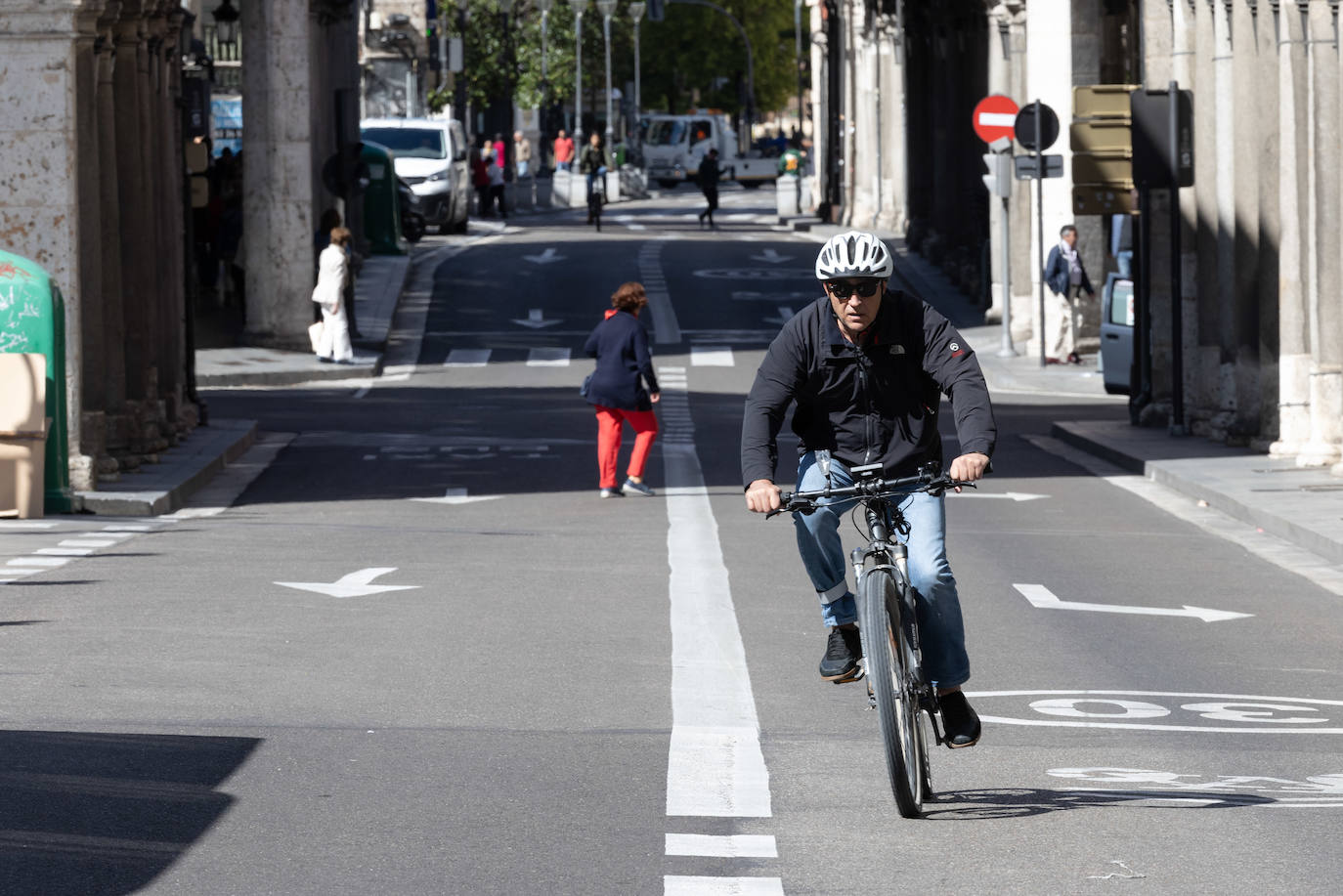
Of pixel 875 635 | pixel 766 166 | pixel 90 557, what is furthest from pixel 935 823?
pixel 766 166

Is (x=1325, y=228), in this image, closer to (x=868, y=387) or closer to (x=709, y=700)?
(x=709, y=700)

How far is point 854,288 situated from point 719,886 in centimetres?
208

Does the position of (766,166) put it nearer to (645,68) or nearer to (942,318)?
(645,68)

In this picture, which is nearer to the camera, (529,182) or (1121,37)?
(1121,37)

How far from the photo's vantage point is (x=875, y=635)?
24.7 ft

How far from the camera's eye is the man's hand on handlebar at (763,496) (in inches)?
306

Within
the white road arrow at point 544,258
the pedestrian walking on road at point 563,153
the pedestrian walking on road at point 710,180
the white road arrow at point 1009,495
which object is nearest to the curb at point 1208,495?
the white road arrow at point 1009,495

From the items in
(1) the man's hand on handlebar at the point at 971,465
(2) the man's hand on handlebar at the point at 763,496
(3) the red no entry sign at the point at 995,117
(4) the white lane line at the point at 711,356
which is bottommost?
(4) the white lane line at the point at 711,356

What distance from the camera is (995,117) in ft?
112

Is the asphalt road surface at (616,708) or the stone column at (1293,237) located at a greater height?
the stone column at (1293,237)

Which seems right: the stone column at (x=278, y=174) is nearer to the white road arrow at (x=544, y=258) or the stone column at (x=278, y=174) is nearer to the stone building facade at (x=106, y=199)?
the stone building facade at (x=106, y=199)

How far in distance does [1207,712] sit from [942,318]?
7.90 ft

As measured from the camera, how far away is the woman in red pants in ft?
63.4

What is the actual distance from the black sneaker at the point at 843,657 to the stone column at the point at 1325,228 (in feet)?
41.5
